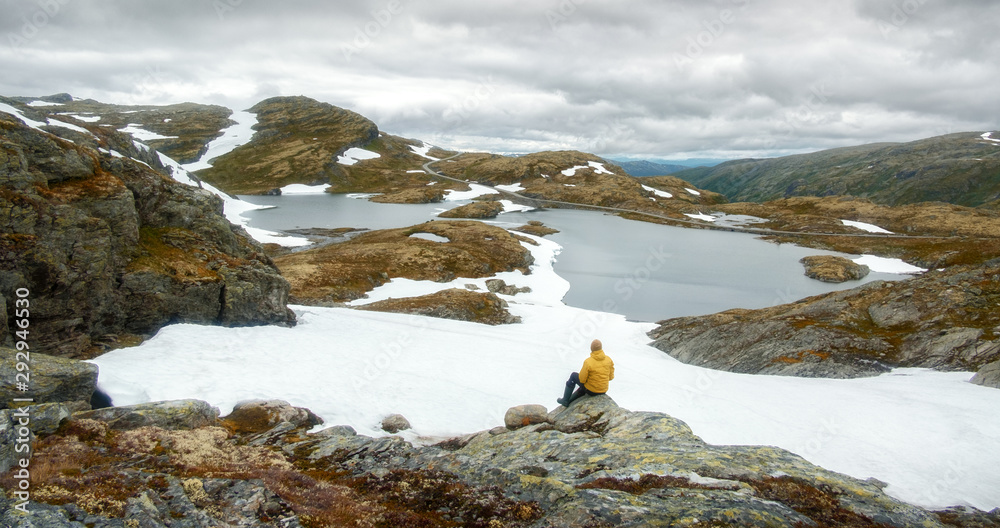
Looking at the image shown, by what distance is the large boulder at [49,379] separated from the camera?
466 inches

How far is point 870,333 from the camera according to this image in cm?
3188

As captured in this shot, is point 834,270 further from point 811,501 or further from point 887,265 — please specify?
point 811,501

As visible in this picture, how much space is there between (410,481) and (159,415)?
7.53 meters

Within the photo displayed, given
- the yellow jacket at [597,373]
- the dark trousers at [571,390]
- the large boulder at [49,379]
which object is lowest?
the dark trousers at [571,390]

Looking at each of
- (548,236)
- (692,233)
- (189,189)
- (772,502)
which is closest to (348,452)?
(772,502)

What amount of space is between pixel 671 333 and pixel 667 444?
101 feet

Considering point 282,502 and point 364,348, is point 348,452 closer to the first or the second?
point 282,502

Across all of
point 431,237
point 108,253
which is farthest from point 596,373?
point 431,237

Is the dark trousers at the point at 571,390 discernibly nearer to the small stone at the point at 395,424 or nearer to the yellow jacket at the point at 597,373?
the yellow jacket at the point at 597,373

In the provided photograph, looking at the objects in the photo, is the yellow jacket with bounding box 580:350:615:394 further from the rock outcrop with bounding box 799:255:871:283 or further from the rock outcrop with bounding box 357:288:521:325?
the rock outcrop with bounding box 799:255:871:283

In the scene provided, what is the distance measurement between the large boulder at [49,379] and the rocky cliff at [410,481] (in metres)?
1.78

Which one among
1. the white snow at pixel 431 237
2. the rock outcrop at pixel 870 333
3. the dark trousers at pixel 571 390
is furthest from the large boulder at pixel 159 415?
the white snow at pixel 431 237

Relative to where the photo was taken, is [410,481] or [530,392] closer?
[410,481]

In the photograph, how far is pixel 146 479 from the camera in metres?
8.84
